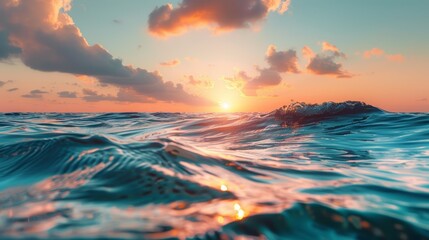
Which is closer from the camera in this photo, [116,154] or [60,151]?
[116,154]

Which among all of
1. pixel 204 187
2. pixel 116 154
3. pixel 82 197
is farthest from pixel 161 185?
pixel 116 154

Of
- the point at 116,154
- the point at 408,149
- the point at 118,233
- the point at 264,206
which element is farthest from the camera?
the point at 408,149

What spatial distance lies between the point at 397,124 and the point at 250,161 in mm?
7677

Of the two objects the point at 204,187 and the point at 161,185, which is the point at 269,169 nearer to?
the point at 204,187

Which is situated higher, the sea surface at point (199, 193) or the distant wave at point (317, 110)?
the distant wave at point (317, 110)

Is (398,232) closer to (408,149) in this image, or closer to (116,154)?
(116,154)

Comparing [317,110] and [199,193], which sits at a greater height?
[317,110]

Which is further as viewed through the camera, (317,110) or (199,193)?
(317,110)

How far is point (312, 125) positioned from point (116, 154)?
7641mm

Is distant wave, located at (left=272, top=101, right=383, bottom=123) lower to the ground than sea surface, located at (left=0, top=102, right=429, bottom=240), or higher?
higher

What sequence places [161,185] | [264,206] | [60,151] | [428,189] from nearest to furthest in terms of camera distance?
1. [264,206]
2. [161,185]
3. [428,189]
4. [60,151]

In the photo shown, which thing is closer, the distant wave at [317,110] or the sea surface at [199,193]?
the sea surface at [199,193]

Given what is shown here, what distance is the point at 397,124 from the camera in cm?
1014

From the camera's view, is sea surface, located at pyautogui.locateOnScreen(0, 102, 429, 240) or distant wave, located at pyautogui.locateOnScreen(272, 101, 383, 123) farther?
distant wave, located at pyautogui.locateOnScreen(272, 101, 383, 123)
